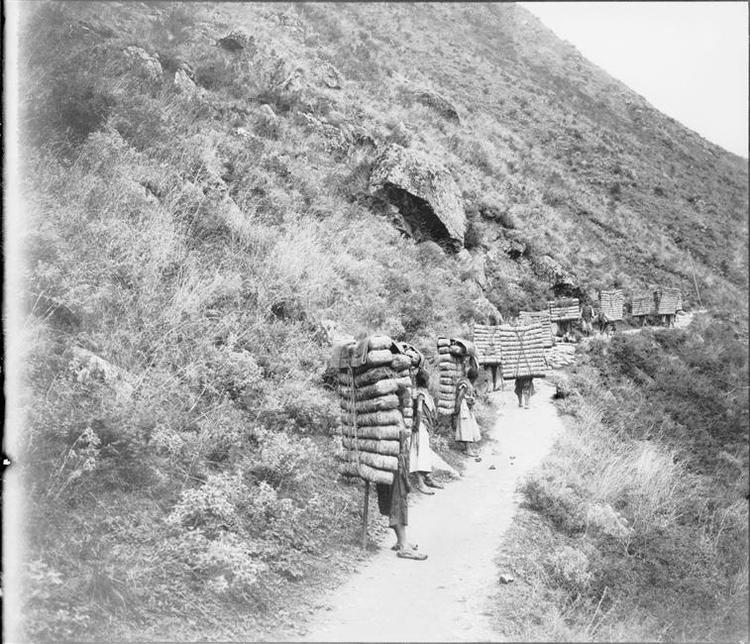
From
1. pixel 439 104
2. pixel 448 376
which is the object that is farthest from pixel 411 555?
pixel 439 104

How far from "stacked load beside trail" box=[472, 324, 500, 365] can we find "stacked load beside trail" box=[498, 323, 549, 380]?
0.16 metres

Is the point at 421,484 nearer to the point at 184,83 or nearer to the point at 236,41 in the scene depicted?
the point at 184,83

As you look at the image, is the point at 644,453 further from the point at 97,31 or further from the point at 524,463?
the point at 97,31

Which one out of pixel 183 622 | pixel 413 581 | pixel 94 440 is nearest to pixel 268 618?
pixel 183 622

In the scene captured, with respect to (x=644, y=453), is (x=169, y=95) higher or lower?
higher

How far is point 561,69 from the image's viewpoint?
52000mm

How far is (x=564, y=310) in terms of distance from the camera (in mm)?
21812

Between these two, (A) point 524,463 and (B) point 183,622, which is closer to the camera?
(B) point 183,622

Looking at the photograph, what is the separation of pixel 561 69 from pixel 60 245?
5457 cm

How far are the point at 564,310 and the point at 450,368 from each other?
13.6m

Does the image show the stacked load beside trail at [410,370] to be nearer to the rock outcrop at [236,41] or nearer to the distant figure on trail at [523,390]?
the distant figure on trail at [523,390]

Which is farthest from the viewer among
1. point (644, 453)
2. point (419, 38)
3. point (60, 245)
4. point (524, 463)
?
point (419, 38)

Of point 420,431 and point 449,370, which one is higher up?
point 449,370

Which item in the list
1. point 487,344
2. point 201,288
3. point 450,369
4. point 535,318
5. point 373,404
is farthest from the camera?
point 535,318
